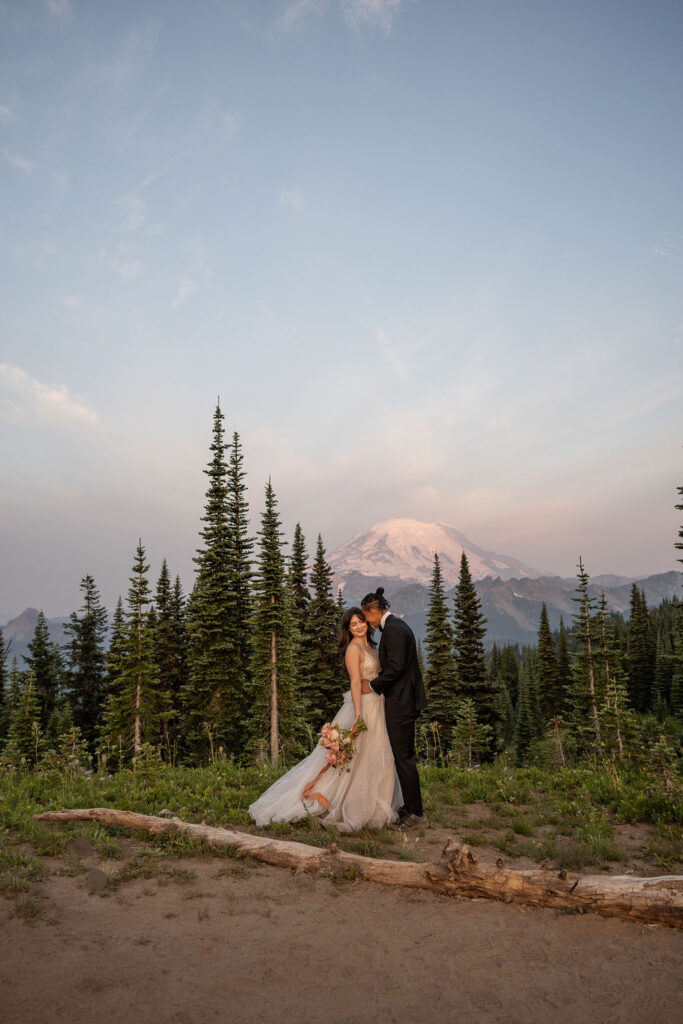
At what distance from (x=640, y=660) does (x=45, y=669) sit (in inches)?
3318

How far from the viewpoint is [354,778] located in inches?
295

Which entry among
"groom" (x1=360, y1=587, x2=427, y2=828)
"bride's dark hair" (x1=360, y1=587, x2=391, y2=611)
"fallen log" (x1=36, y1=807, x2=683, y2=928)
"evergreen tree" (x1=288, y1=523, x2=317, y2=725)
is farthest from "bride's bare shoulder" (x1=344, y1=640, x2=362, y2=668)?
"evergreen tree" (x1=288, y1=523, x2=317, y2=725)

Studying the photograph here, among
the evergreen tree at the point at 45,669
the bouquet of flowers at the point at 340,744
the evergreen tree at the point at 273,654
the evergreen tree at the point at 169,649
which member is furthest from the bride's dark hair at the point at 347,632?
the evergreen tree at the point at 45,669

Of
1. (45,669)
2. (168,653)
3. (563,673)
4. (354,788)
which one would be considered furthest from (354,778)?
(563,673)

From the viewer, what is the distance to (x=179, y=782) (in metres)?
9.16

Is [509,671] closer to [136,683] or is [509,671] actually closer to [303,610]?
[303,610]

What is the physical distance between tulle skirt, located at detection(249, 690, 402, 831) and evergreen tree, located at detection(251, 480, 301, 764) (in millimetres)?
24388

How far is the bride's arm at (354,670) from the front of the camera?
25.3ft

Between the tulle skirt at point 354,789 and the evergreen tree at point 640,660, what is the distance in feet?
288

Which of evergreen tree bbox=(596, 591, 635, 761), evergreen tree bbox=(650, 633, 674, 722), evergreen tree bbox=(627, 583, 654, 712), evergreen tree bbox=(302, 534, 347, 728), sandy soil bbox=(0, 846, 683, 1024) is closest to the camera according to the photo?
sandy soil bbox=(0, 846, 683, 1024)

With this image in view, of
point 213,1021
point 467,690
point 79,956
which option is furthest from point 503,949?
point 467,690

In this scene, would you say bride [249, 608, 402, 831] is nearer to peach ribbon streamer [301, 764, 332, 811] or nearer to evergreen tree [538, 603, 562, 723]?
peach ribbon streamer [301, 764, 332, 811]

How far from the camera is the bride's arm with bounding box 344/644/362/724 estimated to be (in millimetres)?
7719

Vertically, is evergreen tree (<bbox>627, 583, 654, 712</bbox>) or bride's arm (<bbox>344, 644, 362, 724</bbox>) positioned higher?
bride's arm (<bbox>344, 644, 362, 724</bbox>)
